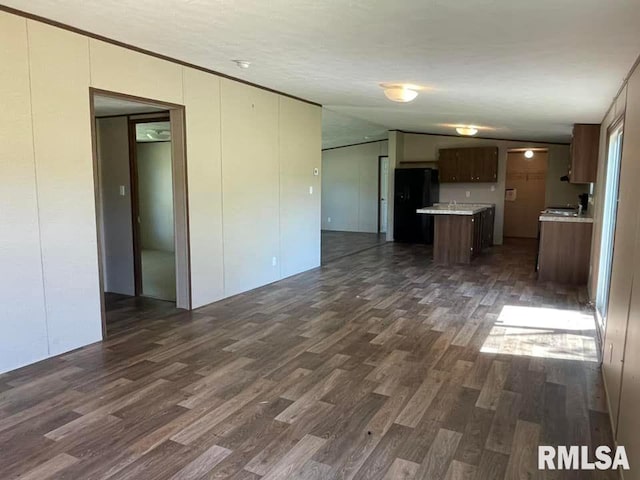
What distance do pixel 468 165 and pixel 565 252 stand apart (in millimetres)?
4161

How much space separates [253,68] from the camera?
460cm

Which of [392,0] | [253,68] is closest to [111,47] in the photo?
[253,68]

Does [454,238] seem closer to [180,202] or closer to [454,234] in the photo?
[454,234]

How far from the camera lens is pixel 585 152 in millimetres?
6398

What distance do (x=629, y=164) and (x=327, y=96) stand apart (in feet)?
12.7

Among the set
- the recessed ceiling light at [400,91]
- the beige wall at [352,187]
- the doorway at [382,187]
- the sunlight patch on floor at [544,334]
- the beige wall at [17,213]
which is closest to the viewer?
the beige wall at [17,213]

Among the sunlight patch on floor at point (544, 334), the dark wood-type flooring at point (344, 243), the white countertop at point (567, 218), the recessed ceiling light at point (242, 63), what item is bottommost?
the sunlight patch on floor at point (544, 334)

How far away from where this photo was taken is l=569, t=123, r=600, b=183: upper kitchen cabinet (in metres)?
6.31

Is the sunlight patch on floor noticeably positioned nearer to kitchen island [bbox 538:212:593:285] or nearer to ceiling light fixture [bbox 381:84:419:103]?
kitchen island [bbox 538:212:593:285]

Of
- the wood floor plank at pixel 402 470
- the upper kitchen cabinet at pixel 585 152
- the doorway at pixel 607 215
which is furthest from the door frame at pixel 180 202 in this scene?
the upper kitchen cabinet at pixel 585 152

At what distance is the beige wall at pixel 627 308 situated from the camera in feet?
→ 6.90

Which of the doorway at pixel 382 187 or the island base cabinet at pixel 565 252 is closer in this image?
the island base cabinet at pixel 565 252

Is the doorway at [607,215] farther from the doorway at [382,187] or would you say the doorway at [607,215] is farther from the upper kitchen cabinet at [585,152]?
the doorway at [382,187]

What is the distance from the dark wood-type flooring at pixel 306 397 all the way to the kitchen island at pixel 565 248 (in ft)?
4.81
